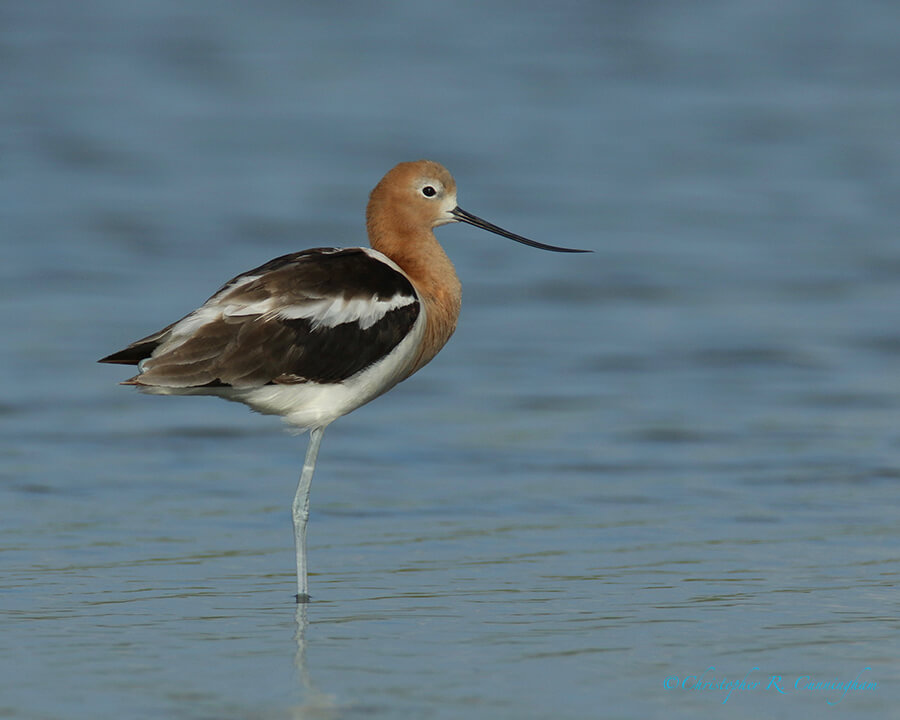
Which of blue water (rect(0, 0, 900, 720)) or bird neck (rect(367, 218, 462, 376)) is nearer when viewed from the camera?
blue water (rect(0, 0, 900, 720))

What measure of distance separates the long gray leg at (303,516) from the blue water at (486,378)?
95mm

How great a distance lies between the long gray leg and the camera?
676cm

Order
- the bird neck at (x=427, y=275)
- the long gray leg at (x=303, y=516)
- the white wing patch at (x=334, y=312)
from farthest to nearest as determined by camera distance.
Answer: the bird neck at (x=427, y=275)
the white wing patch at (x=334, y=312)
the long gray leg at (x=303, y=516)

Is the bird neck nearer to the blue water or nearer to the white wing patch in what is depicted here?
the white wing patch

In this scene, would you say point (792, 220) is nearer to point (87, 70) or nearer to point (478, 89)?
point (478, 89)

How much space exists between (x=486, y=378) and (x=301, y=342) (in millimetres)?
3918

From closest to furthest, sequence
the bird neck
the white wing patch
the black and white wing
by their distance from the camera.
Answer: the black and white wing, the white wing patch, the bird neck

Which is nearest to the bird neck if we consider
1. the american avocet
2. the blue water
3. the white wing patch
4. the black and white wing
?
the american avocet

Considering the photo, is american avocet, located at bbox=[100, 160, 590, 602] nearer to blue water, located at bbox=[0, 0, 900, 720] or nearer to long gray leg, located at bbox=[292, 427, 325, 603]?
long gray leg, located at bbox=[292, 427, 325, 603]

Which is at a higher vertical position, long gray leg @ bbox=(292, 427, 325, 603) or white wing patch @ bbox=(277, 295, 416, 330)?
white wing patch @ bbox=(277, 295, 416, 330)

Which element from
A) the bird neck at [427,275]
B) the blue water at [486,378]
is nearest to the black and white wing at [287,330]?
the bird neck at [427,275]

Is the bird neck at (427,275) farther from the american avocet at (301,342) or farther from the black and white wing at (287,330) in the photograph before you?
the black and white wing at (287,330)

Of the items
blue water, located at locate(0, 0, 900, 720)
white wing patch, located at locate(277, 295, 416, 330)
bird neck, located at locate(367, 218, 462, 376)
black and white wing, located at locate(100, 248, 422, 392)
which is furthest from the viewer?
bird neck, located at locate(367, 218, 462, 376)

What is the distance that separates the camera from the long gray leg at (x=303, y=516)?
22.2 ft
